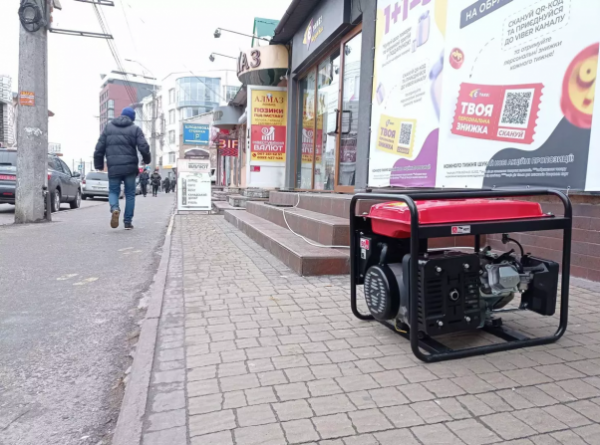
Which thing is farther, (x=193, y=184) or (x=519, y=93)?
(x=193, y=184)

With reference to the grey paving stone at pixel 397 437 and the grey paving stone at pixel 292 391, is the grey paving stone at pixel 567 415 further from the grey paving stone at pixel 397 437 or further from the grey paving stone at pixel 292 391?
the grey paving stone at pixel 292 391

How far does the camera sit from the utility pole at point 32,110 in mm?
8914

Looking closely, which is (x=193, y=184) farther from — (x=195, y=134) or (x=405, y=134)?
(x=195, y=134)

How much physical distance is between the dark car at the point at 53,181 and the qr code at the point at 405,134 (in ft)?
31.1

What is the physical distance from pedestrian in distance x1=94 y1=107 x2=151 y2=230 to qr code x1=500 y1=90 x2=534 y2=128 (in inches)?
221

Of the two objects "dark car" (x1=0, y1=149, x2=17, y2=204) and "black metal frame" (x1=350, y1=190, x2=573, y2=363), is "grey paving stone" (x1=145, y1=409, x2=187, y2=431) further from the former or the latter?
"dark car" (x1=0, y1=149, x2=17, y2=204)

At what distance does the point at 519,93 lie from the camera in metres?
4.49

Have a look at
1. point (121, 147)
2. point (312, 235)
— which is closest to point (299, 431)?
point (312, 235)

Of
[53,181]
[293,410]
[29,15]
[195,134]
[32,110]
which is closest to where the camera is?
[293,410]

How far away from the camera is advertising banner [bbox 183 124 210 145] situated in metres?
40.0

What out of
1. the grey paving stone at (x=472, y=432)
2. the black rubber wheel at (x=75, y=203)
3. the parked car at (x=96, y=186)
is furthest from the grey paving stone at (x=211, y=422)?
the parked car at (x=96, y=186)

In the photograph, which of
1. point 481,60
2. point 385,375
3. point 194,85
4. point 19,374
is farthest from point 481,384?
point 194,85

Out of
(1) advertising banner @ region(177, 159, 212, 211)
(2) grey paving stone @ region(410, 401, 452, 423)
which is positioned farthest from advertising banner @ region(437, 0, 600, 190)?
(1) advertising banner @ region(177, 159, 212, 211)

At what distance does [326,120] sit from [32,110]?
5995 mm
